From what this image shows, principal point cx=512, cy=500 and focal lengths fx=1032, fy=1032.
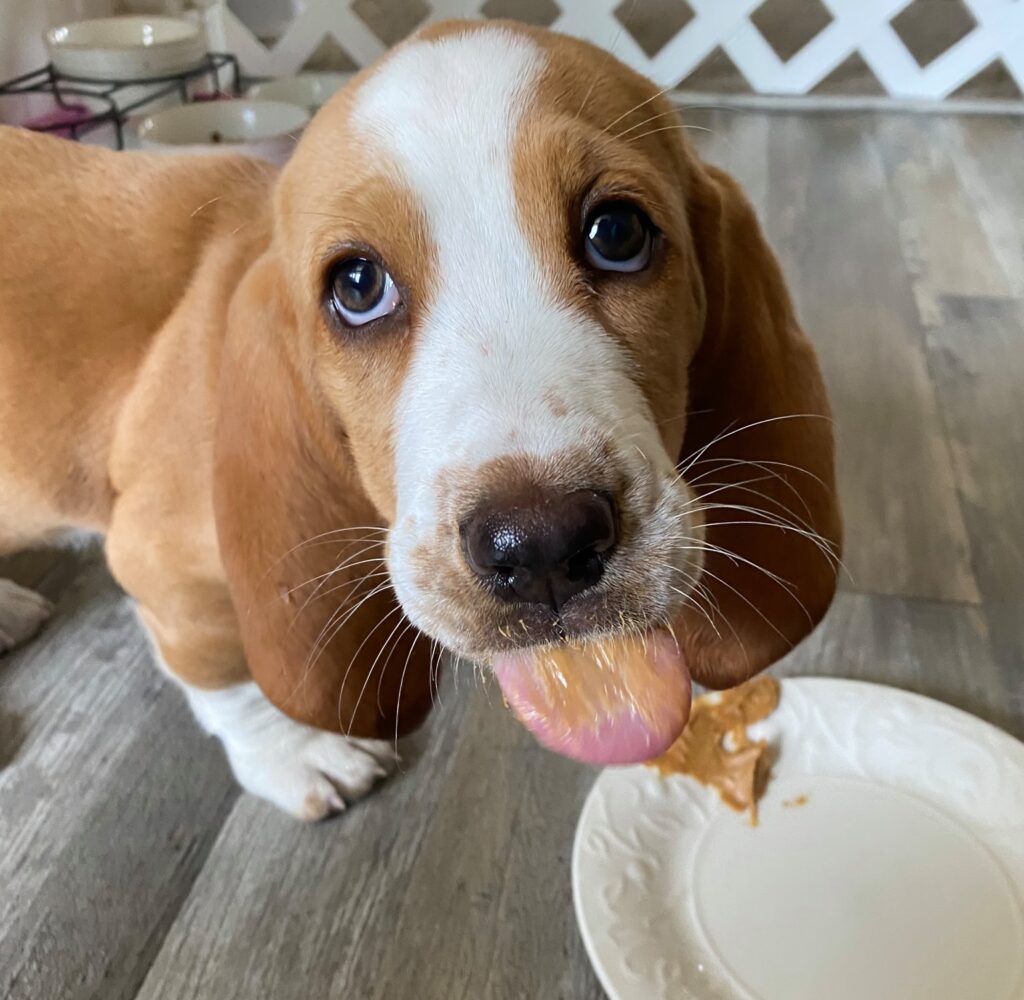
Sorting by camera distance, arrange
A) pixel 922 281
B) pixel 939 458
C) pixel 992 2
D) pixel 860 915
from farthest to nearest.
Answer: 1. pixel 992 2
2. pixel 922 281
3. pixel 939 458
4. pixel 860 915

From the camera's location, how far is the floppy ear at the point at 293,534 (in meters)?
1.27

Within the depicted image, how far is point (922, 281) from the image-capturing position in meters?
3.12

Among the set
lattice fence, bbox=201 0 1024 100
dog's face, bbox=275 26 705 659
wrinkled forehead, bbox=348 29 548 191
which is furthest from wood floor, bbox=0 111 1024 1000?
lattice fence, bbox=201 0 1024 100

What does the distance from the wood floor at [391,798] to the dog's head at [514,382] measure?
0.93 feet

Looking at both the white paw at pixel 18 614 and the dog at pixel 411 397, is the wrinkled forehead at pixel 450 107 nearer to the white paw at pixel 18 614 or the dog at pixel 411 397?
the dog at pixel 411 397

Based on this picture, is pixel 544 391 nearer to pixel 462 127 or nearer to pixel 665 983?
pixel 462 127

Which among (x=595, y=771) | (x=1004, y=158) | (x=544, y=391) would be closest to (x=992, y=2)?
(x=1004, y=158)

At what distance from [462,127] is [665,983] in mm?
1006

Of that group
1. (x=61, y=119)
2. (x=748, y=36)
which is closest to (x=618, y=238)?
(x=61, y=119)

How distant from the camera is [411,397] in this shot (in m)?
1.04

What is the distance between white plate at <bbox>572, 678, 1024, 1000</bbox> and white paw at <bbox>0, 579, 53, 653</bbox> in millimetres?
1133

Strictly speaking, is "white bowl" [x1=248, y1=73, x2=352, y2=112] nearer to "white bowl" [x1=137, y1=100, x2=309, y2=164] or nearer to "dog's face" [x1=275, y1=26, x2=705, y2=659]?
"white bowl" [x1=137, y1=100, x2=309, y2=164]

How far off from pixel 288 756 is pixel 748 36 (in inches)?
165

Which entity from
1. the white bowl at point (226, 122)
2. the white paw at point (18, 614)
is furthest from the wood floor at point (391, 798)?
the white bowl at point (226, 122)
